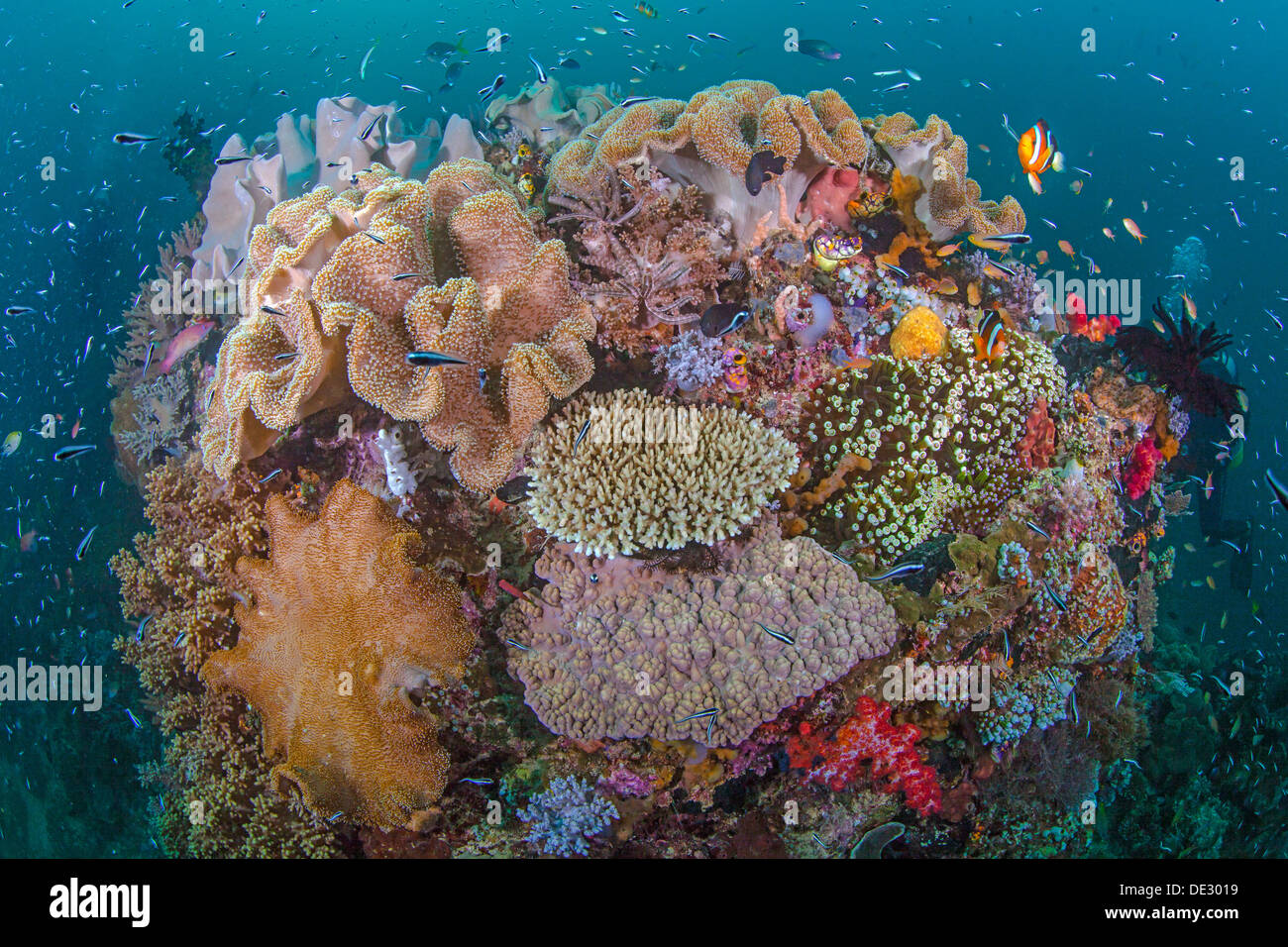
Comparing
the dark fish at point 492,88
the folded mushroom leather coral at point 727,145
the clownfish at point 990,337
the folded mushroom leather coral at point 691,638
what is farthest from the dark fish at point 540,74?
the folded mushroom leather coral at point 691,638

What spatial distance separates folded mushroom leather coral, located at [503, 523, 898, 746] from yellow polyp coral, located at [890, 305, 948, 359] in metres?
1.97

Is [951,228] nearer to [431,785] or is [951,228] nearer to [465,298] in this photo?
[465,298]

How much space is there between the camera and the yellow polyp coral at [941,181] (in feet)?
16.1

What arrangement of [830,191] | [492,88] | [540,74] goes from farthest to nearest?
[492,88], [540,74], [830,191]

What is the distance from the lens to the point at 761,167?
430cm

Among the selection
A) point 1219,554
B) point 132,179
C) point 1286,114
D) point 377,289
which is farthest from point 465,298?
point 1286,114

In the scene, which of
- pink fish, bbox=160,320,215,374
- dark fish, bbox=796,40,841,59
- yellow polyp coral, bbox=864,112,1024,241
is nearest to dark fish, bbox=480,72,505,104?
dark fish, bbox=796,40,841,59

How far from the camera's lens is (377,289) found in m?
3.65

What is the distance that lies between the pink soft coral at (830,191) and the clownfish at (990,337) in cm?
169

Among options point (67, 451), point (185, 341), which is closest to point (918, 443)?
point (67, 451)

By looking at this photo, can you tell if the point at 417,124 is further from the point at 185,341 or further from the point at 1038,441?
the point at 1038,441

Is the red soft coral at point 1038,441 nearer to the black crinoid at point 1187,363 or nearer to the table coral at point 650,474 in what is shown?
the black crinoid at point 1187,363

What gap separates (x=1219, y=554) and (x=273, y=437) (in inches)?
875

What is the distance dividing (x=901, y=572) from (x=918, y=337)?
2014 millimetres
